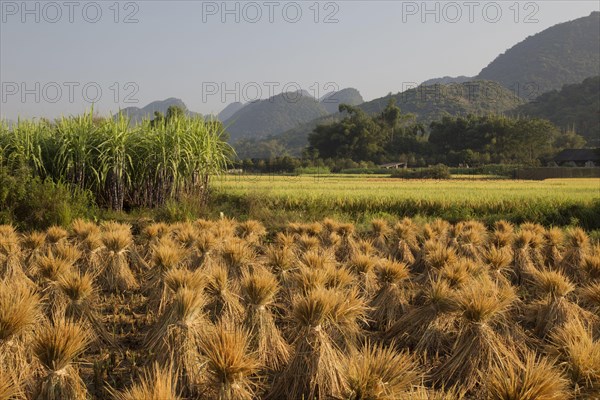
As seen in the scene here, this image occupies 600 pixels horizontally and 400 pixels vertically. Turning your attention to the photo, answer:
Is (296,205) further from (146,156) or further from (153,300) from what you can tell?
(153,300)

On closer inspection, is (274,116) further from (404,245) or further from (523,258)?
(523,258)

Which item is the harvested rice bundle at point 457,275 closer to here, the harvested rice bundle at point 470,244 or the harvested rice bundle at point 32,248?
the harvested rice bundle at point 470,244

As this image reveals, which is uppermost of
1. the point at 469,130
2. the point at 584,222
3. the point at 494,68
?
the point at 494,68

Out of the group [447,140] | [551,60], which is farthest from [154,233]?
[551,60]

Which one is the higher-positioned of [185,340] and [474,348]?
[185,340]

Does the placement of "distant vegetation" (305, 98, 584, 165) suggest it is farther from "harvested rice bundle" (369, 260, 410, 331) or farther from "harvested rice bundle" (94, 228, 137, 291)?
"harvested rice bundle" (94, 228, 137, 291)

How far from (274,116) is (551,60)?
79.4 metres

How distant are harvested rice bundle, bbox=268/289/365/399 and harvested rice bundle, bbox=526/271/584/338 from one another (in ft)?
5.90

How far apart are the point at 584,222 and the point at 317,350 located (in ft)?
33.9

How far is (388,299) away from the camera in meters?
4.12

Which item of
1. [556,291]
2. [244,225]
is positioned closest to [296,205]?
[244,225]

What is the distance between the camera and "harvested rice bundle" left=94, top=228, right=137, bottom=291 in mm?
5094

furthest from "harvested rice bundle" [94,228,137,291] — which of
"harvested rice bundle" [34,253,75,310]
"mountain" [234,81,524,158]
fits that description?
"mountain" [234,81,524,158]

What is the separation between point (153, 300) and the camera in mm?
4297
